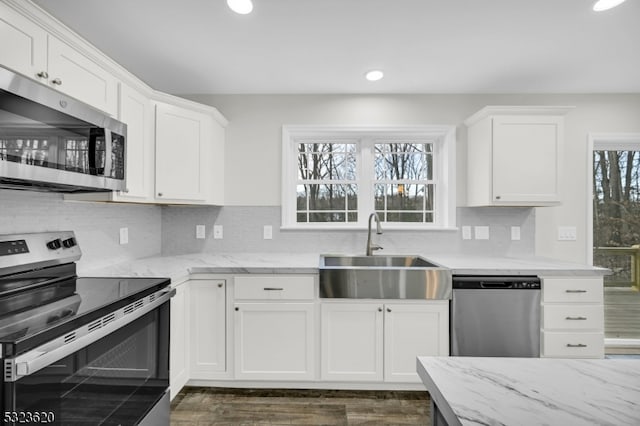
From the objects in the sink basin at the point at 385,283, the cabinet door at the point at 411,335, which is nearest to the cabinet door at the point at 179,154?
the sink basin at the point at 385,283

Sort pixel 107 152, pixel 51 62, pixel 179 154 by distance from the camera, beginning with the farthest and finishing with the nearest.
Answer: pixel 179 154, pixel 107 152, pixel 51 62

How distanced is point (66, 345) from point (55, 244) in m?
0.92

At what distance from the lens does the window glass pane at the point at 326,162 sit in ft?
10.4

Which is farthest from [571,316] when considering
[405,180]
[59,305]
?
[59,305]

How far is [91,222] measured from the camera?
85.9 inches

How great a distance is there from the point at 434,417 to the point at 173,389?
1.77 metres

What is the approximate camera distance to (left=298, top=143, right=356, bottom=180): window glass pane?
10.4ft

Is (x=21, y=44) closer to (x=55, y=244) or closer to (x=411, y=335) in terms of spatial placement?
(x=55, y=244)

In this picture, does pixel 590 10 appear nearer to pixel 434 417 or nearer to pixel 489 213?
pixel 489 213

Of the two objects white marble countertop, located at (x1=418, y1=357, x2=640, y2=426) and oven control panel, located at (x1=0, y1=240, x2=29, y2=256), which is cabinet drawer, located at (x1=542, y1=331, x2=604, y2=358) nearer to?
white marble countertop, located at (x1=418, y1=357, x2=640, y2=426)

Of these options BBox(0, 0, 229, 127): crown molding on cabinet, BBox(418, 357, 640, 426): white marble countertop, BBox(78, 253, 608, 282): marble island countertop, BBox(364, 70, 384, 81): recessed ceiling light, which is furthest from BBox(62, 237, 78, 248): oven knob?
BBox(364, 70, 384, 81): recessed ceiling light

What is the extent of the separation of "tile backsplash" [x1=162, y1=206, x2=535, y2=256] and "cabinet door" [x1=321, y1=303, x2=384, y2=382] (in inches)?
31.4

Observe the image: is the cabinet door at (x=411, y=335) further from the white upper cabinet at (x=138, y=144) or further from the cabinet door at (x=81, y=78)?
the cabinet door at (x=81, y=78)

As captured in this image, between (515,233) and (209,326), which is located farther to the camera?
(515,233)
